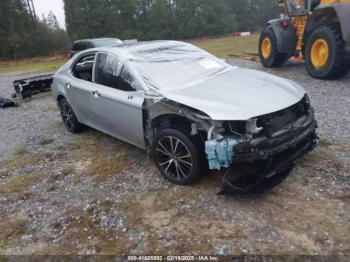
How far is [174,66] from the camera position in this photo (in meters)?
4.52

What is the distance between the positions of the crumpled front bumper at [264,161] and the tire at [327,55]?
16.5 feet

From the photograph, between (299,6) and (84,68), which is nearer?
(84,68)

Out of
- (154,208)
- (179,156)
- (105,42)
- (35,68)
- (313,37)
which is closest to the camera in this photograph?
(154,208)

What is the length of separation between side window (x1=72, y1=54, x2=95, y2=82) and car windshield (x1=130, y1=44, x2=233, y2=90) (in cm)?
95

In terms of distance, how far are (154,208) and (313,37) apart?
6.87 metres

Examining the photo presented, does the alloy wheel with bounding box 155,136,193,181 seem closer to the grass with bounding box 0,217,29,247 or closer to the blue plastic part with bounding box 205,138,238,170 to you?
the blue plastic part with bounding box 205,138,238,170

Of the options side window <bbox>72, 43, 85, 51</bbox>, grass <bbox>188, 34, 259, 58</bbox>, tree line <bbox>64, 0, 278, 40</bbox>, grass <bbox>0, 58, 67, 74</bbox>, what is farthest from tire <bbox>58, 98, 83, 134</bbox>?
tree line <bbox>64, 0, 278, 40</bbox>

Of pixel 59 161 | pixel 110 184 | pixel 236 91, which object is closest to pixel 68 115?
pixel 59 161

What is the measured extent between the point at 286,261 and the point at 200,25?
40.5 meters

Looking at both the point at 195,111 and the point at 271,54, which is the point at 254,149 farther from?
the point at 271,54

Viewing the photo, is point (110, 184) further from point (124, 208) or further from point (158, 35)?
point (158, 35)

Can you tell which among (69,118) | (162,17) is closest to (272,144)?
(69,118)

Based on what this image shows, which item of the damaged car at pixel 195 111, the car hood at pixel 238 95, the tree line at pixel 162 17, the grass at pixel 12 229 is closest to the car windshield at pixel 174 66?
the damaged car at pixel 195 111

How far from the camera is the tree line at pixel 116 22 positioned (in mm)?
31625
